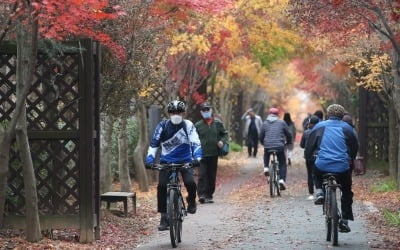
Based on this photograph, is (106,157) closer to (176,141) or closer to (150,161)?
(176,141)

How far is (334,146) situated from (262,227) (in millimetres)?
2425

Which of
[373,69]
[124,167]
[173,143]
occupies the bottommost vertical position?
[124,167]

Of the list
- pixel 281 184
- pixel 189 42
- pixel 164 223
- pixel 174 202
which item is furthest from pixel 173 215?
pixel 189 42

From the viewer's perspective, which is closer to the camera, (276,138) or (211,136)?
(211,136)

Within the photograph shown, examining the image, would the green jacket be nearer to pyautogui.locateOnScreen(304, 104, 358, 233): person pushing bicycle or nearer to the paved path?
the paved path

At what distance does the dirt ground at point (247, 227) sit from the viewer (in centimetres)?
981

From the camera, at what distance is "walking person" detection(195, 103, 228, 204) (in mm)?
15469

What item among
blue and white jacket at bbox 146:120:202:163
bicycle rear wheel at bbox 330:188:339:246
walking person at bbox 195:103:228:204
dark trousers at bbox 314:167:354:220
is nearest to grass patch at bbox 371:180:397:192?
walking person at bbox 195:103:228:204

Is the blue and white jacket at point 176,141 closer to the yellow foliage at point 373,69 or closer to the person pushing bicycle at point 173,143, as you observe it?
the person pushing bicycle at point 173,143

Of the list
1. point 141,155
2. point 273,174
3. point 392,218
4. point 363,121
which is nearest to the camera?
point 392,218

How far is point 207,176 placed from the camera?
15648 mm

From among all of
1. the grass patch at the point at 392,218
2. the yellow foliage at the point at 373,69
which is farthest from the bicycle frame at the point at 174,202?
the yellow foliage at the point at 373,69

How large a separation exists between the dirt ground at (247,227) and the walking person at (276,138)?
738mm

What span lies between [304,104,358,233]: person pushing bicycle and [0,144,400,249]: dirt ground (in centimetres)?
68
